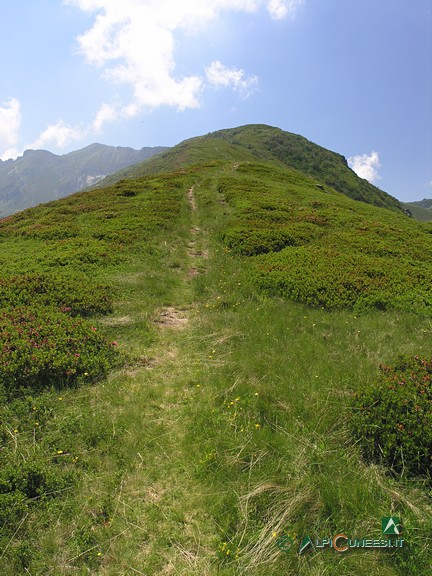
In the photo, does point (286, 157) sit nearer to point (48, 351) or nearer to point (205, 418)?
point (48, 351)

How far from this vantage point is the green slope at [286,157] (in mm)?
107944

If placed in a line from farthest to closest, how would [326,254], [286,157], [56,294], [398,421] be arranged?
[286,157]
[326,254]
[56,294]
[398,421]

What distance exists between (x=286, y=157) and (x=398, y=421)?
151 m

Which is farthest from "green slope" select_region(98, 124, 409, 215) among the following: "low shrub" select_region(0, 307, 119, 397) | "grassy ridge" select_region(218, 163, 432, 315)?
"low shrub" select_region(0, 307, 119, 397)

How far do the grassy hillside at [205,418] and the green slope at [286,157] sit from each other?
83.5 metres

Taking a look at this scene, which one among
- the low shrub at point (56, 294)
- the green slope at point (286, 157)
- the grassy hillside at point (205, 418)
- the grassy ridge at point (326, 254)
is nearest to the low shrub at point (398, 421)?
the grassy hillside at point (205, 418)

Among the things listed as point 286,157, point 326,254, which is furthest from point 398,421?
point 286,157

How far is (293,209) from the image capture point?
27938mm

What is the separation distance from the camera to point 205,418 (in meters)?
5.75

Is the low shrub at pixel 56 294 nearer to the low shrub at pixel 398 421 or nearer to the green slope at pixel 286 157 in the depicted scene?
the low shrub at pixel 398 421

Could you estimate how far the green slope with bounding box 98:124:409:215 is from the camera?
108m

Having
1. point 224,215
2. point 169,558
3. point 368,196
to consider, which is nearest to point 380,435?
point 169,558

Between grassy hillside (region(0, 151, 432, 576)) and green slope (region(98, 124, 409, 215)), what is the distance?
274ft

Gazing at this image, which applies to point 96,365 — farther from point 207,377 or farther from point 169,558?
point 169,558
